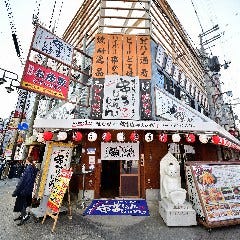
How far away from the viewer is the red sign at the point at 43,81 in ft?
25.2

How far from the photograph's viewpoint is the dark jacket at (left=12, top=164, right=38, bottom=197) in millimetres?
7195

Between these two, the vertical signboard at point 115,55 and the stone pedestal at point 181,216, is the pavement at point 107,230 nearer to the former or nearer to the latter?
the stone pedestal at point 181,216

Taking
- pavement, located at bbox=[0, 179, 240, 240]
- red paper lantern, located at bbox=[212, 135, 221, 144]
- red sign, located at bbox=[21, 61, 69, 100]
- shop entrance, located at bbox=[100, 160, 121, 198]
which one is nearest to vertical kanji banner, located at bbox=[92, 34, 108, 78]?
red sign, located at bbox=[21, 61, 69, 100]

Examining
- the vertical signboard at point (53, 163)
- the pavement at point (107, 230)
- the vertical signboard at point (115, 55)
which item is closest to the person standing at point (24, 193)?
the pavement at point (107, 230)

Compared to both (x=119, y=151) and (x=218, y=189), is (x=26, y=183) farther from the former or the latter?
(x=218, y=189)

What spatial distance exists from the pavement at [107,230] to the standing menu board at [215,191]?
16.0 inches

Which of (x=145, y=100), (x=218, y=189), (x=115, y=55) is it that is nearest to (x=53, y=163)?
(x=145, y=100)

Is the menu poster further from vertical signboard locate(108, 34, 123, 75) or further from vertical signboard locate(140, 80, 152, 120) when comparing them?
vertical signboard locate(108, 34, 123, 75)

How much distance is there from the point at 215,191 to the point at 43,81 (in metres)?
8.27

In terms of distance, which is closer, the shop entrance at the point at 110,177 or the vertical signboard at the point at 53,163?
the vertical signboard at the point at 53,163

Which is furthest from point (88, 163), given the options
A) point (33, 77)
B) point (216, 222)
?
point (216, 222)

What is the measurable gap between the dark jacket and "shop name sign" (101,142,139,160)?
4526 millimetres

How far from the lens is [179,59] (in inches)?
657

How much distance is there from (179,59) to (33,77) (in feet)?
42.6
